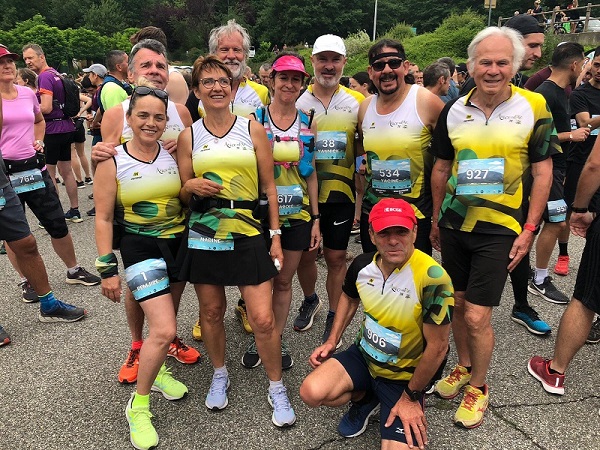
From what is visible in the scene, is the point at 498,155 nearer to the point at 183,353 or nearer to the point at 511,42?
the point at 511,42

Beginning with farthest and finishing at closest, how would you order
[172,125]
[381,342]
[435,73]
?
1. [435,73]
2. [172,125]
3. [381,342]

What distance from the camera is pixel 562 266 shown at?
14.8 ft

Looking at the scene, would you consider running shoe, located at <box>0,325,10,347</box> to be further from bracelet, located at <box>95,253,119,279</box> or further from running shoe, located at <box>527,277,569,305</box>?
running shoe, located at <box>527,277,569,305</box>

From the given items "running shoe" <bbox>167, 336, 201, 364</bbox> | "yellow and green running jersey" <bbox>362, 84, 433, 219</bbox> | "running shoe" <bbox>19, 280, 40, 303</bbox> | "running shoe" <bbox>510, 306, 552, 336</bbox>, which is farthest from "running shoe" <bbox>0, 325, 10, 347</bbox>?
"running shoe" <bbox>510, 306, 552, 336</bbox>

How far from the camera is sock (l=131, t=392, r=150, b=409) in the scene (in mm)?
2467

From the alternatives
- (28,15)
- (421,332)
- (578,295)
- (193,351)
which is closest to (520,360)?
(578,295)

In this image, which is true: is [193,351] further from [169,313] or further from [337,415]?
[337,415]

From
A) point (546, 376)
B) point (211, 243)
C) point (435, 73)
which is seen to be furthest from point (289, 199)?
point (435, 73)

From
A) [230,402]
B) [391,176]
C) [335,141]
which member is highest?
[335,141]

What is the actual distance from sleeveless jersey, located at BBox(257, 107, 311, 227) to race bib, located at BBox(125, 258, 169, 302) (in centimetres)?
89

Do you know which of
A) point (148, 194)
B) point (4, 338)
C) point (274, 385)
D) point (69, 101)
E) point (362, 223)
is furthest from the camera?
point (69, 101)

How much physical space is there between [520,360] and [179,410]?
2.42 meters

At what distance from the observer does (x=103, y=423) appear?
2553 mm

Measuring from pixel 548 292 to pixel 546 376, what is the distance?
1.46 meters
